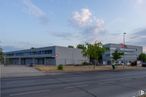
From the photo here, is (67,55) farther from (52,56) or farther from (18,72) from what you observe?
(18,72)

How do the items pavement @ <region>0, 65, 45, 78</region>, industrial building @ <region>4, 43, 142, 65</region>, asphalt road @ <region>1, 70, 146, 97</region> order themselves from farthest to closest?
industrial building @ <region>4, 43, 142, 65</region> < pavement @ <region>0, 65, 45, 78</region> < asphalt road @ <region>1, 70, 146, 97</region>

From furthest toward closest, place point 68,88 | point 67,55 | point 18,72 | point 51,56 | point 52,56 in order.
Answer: point 67,55 → point 51,56 → point 52,56 → point 18,72 → point 68,88

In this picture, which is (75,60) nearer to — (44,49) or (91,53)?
(44,49)

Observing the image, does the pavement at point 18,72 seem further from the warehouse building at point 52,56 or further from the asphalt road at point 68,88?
the warehouse building at point 52,56

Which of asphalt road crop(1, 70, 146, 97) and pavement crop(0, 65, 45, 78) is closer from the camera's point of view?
asphalt road crop(1, 70, 146, 97)

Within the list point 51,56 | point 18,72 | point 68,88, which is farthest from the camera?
point 51,56

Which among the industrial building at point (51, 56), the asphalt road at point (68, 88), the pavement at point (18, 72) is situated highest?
the industrial building at point (51, 56)

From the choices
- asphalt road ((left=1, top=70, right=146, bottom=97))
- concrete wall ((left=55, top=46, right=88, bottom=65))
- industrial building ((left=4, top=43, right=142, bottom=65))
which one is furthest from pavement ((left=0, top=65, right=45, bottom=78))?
concrete wall ((left=55, top=46, right=88, bottom=65))

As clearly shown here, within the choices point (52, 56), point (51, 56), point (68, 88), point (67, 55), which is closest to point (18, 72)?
point (68, 88)

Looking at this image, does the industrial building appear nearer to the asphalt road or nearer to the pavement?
the pavement

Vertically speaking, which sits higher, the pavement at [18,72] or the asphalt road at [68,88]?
the asphalt road at [68,88]

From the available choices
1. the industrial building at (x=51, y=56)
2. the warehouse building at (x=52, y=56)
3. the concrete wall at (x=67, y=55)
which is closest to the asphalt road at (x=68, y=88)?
the industrial building at (x=51, y=56)

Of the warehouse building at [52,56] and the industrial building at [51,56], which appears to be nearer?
the warehouse building at [52,56]

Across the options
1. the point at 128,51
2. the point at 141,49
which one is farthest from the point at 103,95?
the point at 141,49
